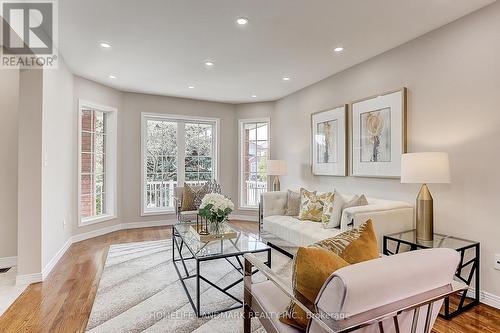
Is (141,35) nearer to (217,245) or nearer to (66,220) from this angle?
(217,245)

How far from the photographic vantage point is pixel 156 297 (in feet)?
8.25

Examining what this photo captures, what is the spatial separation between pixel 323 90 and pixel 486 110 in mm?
2349

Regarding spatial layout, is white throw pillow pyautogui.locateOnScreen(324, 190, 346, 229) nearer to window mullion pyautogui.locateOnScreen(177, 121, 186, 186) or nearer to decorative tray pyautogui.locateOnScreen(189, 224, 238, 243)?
decorative tray pyautogui.locateOnScreen(189, 224, 238, 243)

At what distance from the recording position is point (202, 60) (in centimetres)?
365

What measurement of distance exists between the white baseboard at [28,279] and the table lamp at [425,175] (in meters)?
3.89

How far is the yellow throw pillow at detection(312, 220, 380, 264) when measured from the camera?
132cm

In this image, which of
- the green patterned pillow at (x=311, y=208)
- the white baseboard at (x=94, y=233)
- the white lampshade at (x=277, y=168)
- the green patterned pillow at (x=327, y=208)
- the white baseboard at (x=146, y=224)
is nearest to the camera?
the green patterned pillow at (x=327, y=208)

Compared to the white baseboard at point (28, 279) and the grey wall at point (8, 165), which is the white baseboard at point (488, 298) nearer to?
the white baseboard at point (28, 279)

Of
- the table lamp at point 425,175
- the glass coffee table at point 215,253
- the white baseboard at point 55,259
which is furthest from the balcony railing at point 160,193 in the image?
the table lamp at point 425,175

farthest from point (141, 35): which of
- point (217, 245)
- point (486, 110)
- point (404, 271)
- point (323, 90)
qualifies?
point (486, 110)

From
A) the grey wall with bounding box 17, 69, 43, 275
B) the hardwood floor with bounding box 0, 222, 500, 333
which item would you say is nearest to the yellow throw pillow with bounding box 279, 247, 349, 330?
the hardwood floor with bounding box 0, 222, 500, 333

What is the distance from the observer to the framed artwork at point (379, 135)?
3.18 metres

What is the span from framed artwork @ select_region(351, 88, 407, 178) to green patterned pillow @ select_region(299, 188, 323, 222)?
67cm

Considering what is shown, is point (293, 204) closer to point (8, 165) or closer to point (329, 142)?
point (329, 142)
